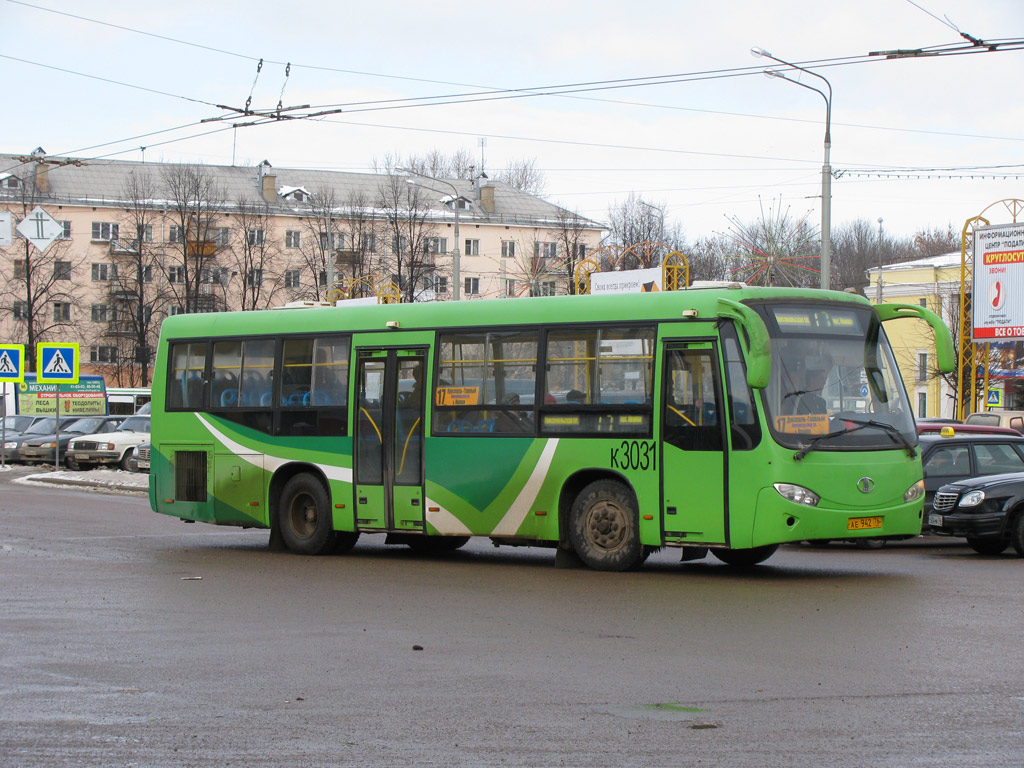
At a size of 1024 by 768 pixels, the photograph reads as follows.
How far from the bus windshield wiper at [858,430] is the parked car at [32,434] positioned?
3158 cm

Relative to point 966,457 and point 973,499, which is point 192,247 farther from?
point 973,499

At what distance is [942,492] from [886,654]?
8.98 metres

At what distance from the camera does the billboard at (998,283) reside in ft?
128

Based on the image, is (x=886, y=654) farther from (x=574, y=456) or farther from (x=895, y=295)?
(x=895, y=295)

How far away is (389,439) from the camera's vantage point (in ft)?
52.3

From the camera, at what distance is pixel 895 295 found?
7825 centimetres

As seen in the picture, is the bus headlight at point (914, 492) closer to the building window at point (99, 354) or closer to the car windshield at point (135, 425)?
the car windshield at point (135, 425)

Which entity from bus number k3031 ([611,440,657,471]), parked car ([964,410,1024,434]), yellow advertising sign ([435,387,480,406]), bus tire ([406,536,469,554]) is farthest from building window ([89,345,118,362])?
bus number k3031 ([611,440,657,471])

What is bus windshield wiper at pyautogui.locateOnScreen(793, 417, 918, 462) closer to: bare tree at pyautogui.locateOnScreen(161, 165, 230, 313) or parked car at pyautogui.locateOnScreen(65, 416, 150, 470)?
parked car at pyautogui.locateOnScreen(65, 416, 150, 470)

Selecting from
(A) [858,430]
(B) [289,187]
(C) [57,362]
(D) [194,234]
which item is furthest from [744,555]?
(B) [289,187]

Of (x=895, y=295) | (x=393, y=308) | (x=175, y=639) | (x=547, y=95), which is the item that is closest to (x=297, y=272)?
(x=895, y=295)

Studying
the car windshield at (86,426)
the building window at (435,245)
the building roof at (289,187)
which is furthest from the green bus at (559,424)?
the building roof at (289,187)

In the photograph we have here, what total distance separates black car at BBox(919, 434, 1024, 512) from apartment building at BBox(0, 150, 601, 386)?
2391 inches

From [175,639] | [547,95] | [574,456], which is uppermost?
[547,95]
